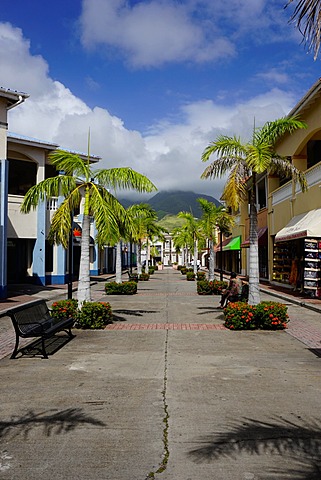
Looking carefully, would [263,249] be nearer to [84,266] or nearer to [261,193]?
[261,193]

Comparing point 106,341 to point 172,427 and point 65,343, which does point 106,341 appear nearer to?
point 65,343

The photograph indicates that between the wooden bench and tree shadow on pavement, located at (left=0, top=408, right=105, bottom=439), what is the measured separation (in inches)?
124

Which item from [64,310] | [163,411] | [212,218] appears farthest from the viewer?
[212,218]

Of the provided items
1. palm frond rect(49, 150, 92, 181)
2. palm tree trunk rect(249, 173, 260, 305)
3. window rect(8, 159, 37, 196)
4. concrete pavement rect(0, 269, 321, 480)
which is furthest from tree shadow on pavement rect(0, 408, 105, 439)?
window rect(8, 159, 37, 196)

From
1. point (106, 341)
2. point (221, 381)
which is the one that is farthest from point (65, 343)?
point (221, 381)

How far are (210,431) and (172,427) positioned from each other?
412mm

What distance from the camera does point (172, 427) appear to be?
16.3 ft

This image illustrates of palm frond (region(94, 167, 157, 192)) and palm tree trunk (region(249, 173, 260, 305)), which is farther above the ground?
palm frond (region(94, 167, 157, 192))

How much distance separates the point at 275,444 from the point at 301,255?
65.6 feet

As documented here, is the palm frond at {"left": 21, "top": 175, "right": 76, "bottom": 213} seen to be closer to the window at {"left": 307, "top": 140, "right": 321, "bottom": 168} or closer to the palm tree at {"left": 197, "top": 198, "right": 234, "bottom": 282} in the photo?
the window at {"left": 307, "top": 140, "right": 321, "bottom": 168}

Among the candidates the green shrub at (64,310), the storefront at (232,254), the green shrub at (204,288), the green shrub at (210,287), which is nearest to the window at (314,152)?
the green shrub at (210,287)

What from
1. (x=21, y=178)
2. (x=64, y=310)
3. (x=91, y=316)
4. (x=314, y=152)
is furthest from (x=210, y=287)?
(x=21, y=178)

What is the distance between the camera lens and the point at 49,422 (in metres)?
5.16

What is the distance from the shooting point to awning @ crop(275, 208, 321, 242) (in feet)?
60.8
